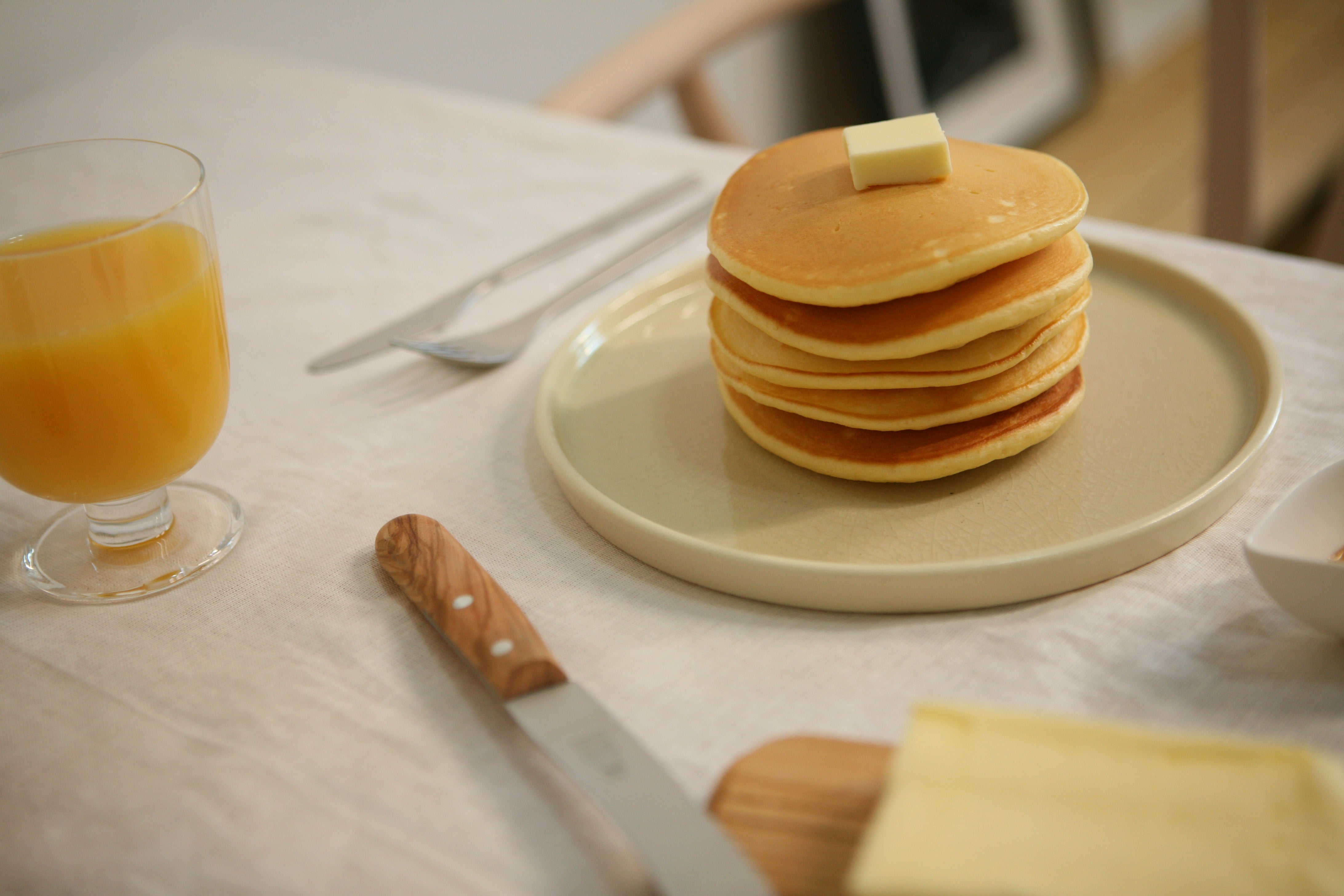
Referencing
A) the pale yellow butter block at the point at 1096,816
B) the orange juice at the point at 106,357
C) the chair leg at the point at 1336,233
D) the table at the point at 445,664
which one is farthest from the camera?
the chair leg at the point at 1336,233

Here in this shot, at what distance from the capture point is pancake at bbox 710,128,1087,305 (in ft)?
2.31

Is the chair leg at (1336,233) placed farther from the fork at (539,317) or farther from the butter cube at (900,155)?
the butter cube at (900,155)

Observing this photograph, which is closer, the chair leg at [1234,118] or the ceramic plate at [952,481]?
the ceramic plate at [952,481]

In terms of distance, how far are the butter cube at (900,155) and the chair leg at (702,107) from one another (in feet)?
3.76

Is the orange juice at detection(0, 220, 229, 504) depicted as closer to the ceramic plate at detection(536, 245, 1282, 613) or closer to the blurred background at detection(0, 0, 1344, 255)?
the ceramic plate at detection(536, 245, 1282, 613)

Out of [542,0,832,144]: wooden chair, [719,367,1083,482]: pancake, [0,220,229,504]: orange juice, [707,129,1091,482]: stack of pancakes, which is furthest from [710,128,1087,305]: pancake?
[542,0,832,144]: wooden chair

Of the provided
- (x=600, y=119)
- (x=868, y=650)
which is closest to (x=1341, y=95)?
(x=600, y=119)

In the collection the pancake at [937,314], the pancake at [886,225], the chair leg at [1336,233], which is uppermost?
the pancake at [886,225]

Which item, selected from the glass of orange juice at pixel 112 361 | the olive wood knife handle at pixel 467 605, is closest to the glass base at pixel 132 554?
the glass of orange juice at pixel 112 361

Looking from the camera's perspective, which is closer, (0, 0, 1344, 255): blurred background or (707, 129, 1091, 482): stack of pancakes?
(707, 129, 1091, 482): stack of pancakes

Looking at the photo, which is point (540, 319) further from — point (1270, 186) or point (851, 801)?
point (1270, 186)

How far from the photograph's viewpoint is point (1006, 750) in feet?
1.63

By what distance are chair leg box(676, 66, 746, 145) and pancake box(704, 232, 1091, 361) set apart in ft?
3.96

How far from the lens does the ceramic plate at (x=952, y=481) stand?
0.68 metres
